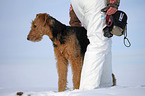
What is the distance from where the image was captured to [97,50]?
2773mm

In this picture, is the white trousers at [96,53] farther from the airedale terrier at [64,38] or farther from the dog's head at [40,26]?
the dog's head at [40,26]

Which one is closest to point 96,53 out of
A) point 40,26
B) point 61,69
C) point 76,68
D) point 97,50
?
point 97,50

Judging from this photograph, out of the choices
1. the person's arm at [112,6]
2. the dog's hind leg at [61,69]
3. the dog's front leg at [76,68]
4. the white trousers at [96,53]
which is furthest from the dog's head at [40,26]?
the person's arm at [112,6]

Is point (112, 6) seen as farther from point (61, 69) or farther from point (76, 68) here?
point (61, 69)

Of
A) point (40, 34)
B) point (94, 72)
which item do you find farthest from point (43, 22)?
point (94, 72)

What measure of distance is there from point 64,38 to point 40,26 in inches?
18.8

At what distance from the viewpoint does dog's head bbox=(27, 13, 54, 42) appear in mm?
3281

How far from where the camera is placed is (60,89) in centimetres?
353

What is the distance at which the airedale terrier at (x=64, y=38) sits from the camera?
3.21 meters

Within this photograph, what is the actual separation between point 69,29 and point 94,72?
0.99 metres

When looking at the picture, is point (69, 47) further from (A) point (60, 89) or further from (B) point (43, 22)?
(A) point (60, 89)

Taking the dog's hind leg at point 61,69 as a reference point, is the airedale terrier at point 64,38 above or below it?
above

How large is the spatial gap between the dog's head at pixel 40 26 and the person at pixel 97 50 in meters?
0.74

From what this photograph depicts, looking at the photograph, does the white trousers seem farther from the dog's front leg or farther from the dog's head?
the dog's head
